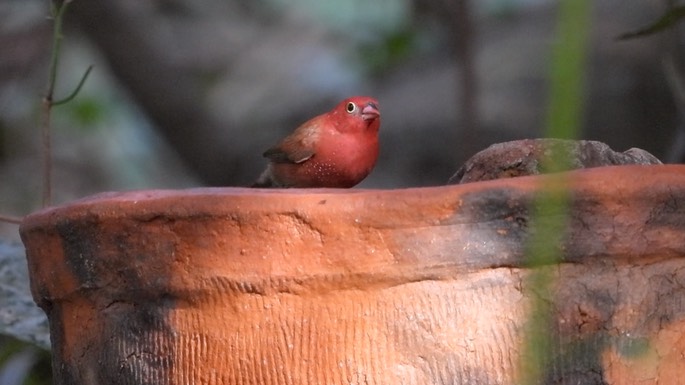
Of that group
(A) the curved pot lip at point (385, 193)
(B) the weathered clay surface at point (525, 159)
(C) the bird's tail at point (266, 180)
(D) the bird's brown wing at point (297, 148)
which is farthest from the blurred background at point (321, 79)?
(A) the curved pot lip at point (385, 193)

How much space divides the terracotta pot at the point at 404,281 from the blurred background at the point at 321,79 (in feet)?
7.21

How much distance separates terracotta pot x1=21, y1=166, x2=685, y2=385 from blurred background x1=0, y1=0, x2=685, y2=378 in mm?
2199

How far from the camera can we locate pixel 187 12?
16.4ft

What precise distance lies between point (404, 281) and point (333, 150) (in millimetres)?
1068

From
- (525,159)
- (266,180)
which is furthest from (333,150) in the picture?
(525,159)

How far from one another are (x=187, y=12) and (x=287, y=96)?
577 millimetres

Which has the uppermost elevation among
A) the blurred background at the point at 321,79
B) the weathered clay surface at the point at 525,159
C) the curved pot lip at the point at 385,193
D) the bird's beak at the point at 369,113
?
the curved pot lip at the point at 385,193

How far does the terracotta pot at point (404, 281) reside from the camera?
4.51 feet

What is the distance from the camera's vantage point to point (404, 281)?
4.57ft

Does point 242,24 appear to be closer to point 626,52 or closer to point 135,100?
point 135,100

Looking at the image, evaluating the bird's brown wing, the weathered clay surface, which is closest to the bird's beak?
the bird's brown wing

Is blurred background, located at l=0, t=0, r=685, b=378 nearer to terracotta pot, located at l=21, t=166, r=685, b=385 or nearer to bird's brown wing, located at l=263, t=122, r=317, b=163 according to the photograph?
bird's brown wing, located at l=263, t=122, r=317, b=163

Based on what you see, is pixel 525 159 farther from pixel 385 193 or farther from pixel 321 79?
pixel 321 79

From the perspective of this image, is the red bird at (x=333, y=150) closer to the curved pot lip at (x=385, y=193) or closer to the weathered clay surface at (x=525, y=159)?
the weathered clay surface at (x=525, y=159)
